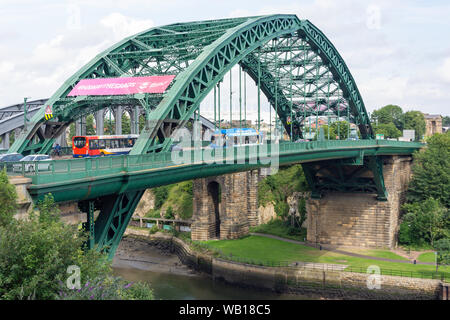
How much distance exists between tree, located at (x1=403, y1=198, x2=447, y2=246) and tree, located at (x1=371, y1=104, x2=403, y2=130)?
292 feet

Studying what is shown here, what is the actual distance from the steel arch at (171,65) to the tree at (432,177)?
79.4 feet

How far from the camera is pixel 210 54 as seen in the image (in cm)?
3803

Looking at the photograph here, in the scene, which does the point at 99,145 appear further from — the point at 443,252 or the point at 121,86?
the point at 443,252

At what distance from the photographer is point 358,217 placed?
6400 centimetres

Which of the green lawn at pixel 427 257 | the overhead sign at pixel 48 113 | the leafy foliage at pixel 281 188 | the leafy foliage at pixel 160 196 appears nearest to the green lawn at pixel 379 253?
the green lawn at pixel 427 257

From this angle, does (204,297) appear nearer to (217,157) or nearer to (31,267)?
(217,157)

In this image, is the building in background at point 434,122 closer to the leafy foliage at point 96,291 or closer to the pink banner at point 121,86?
the pink banner at point 121,86

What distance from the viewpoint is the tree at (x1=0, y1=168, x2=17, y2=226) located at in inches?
712

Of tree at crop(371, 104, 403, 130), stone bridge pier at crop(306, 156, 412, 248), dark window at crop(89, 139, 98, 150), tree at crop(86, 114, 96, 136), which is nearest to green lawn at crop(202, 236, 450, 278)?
stone bridge pier at crop(306, 156, 412, 248)

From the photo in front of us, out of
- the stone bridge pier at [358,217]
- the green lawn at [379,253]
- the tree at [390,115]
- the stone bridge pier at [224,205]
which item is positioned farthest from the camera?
the tree at [390,115]

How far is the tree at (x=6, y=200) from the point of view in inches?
712

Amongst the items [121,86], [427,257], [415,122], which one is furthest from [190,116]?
[415,122]

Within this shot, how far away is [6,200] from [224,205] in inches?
1808
